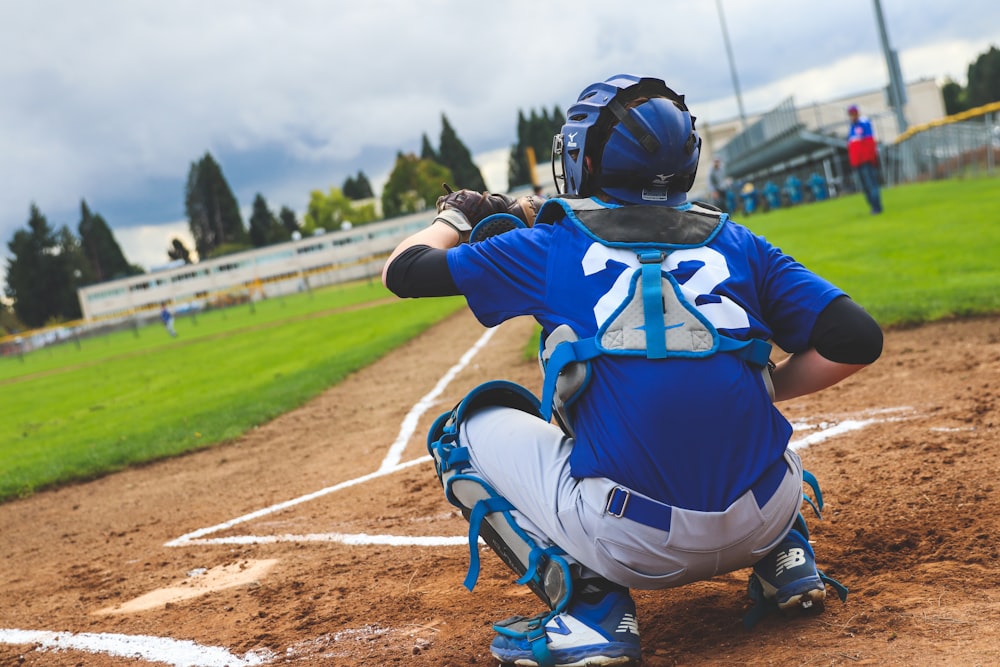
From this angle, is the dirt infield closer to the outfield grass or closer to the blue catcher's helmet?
the blue catcher's helmet

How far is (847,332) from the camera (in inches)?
101

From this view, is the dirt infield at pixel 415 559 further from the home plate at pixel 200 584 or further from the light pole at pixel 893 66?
the light pole at pixel 893 66

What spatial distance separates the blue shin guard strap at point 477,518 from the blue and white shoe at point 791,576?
2.86ft

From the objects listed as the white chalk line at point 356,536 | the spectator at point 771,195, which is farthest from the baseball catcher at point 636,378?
the spectator at point 771,195

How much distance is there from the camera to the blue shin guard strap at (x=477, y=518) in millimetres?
2775

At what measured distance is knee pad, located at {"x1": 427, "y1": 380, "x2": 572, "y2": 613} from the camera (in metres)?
2.66

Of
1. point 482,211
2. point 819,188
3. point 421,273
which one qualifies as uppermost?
point 482,211

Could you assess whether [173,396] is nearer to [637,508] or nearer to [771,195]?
[637,508]

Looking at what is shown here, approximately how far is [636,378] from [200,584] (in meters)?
2.96

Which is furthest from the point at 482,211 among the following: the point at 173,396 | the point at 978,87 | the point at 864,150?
the point at 978,87

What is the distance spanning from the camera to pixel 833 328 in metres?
2.56

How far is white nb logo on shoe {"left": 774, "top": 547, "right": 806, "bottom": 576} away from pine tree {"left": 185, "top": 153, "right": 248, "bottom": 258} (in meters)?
121

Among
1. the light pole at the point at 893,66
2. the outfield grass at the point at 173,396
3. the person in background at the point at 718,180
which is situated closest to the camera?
the outfield grass at the point at 173,396

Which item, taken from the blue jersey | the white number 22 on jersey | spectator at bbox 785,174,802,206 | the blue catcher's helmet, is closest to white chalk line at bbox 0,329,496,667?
the blue jersey
